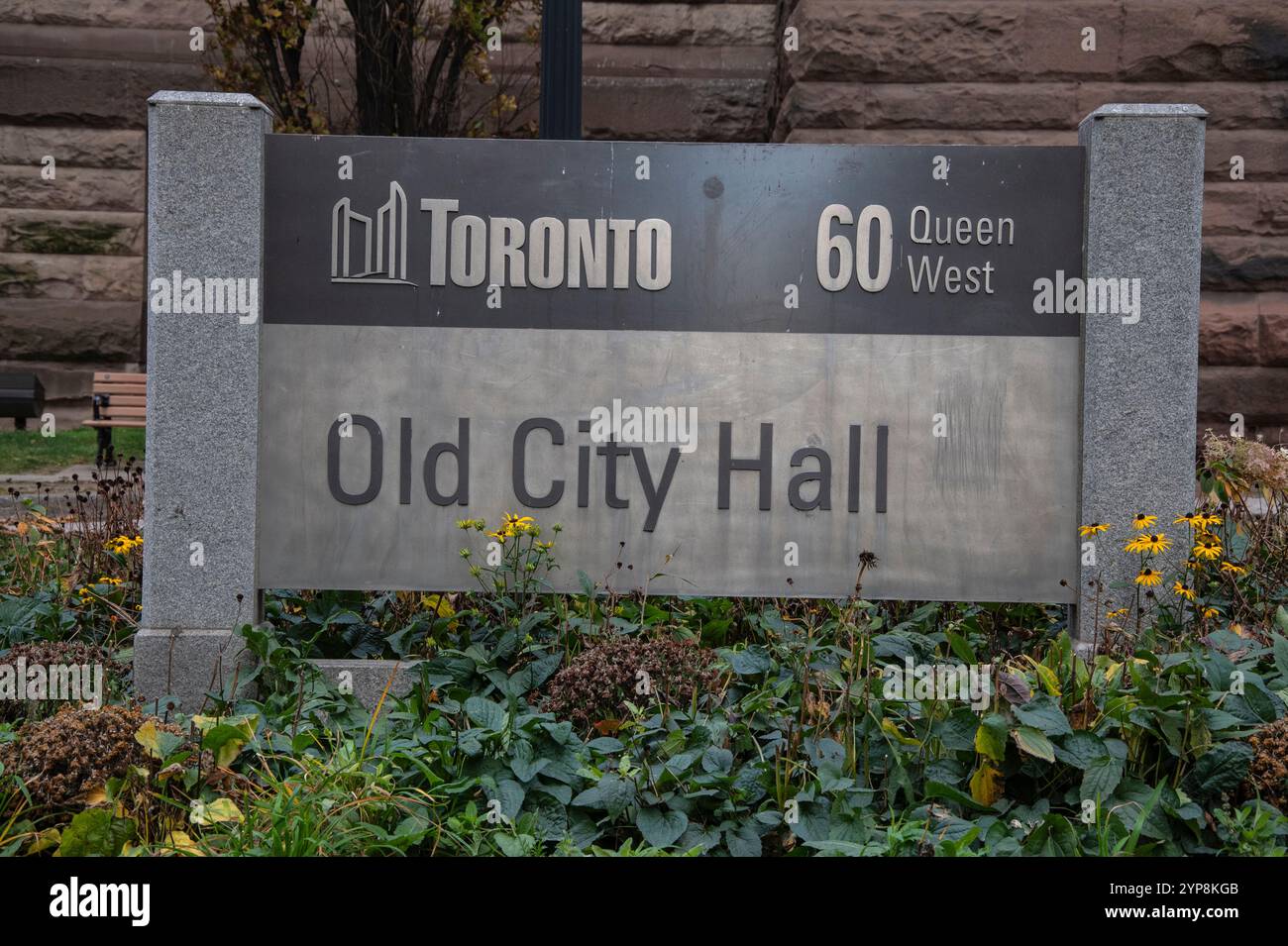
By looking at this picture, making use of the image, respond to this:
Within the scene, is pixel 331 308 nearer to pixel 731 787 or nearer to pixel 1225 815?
pixel 731 787

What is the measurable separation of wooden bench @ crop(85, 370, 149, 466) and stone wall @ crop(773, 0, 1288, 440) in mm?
6213

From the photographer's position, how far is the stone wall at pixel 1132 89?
10016mm

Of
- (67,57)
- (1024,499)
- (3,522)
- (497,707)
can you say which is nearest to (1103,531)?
(1024,499)

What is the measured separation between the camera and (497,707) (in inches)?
152

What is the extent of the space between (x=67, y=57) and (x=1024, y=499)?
10.7 metres

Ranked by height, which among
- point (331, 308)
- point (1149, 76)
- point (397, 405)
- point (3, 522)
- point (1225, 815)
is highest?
point (1149, 76)

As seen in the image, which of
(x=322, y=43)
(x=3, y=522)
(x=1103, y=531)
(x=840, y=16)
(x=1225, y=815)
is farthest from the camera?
(x=322, y=43)

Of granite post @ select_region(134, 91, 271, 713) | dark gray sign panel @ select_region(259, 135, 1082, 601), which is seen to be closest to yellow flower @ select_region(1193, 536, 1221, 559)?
dark gray sign panel @ select_region(259, 135, 1082, 601)

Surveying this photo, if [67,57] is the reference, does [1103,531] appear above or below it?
below

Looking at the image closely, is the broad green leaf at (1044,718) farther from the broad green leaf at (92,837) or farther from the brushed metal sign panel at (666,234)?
the broad green leaf at (92,837)

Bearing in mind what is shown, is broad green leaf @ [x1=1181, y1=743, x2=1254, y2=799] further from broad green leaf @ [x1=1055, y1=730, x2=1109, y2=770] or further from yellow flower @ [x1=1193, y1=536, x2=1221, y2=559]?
yellow flower @ [x1=1193, y1=536, x2=1221, y2=559]

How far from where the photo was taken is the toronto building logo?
4.83m

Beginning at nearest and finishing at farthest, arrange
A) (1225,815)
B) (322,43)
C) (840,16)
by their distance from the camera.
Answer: (1225,815)
(840,16)
(322,43)

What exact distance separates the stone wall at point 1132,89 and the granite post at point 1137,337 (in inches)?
215
